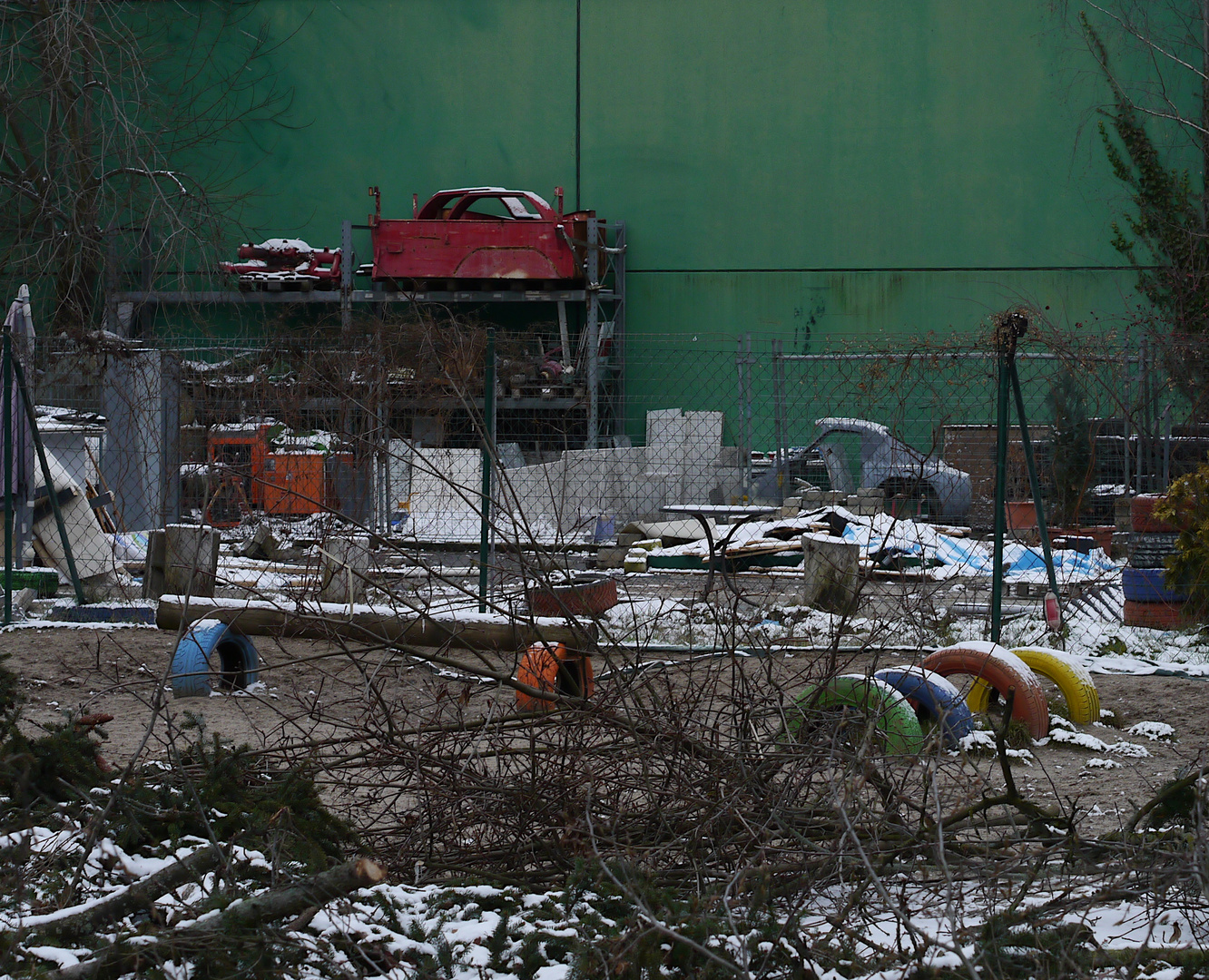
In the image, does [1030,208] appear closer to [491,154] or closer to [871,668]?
[491,154]

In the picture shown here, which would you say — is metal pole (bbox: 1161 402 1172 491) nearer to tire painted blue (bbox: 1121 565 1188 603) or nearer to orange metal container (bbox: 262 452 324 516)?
tire painted blue (bbox: 1121 565 1188 603)

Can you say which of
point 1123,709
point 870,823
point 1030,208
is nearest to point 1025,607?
point 1123,709

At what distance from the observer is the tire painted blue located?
24.1ft

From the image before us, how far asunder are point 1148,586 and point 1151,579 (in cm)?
5

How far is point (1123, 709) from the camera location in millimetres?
5734

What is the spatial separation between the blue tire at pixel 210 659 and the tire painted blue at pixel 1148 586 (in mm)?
5431

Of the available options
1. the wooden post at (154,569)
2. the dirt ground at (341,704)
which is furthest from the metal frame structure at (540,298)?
the dirt ground at (341,704)

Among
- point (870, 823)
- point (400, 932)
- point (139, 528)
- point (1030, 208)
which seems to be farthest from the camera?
point (1030, 208)

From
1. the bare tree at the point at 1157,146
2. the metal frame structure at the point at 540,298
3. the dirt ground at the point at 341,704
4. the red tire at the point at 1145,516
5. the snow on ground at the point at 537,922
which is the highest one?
the bare tree at the point at 1157,146

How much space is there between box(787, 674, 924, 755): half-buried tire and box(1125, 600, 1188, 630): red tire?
3.18m

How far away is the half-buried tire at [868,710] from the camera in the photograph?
10.6 ft

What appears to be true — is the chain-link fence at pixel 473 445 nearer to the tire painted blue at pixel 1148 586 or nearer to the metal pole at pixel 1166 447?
the metal pole at pixel 1166 447

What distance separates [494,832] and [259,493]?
344 inches

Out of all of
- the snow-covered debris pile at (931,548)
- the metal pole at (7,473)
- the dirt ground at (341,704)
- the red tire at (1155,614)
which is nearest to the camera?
the dirt ground at (341,704)
